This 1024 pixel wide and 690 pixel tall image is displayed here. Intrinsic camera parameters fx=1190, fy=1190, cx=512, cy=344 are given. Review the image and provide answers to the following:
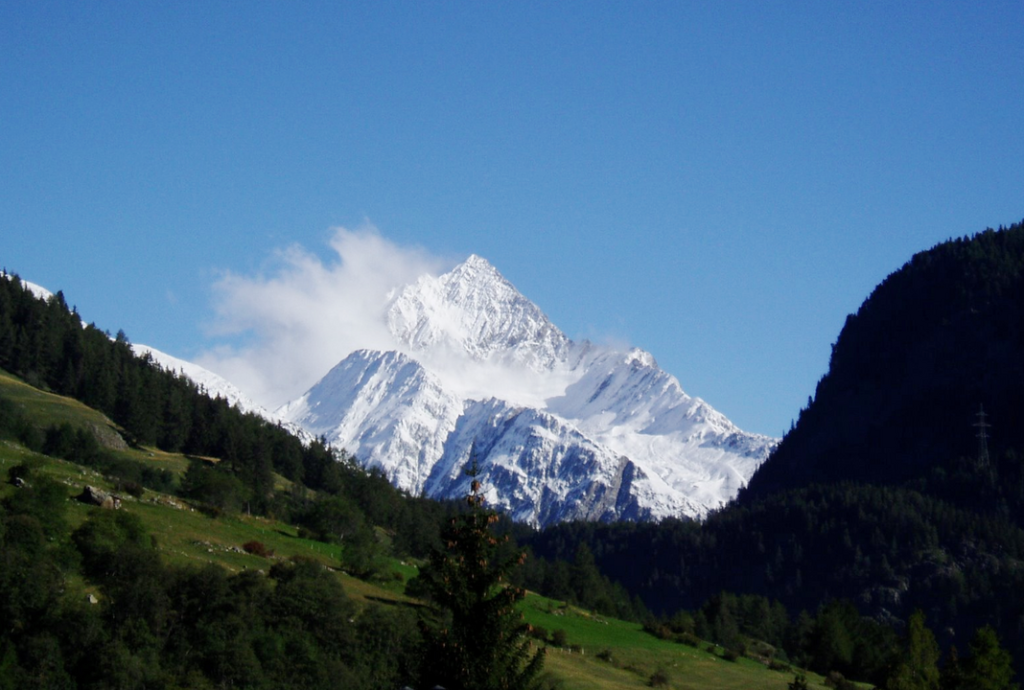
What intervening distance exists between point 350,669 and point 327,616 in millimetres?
5067

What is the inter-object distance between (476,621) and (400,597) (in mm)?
71008

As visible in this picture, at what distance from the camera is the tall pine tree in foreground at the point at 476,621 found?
37719mm

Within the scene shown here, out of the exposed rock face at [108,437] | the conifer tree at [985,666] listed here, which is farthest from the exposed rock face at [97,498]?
the conifer tree at [985,666]

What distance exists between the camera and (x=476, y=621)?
3850 centimetres

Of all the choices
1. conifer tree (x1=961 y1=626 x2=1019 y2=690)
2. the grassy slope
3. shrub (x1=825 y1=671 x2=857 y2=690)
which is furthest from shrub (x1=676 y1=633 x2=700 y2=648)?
conifer tree (x1=961 y1=626 x2=1019 y2=690)

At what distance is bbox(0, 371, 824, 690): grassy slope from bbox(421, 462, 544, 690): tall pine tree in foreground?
43349 mm

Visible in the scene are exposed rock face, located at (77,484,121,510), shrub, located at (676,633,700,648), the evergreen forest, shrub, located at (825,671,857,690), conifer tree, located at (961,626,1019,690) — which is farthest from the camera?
shrub, located at (676,633,700,648)

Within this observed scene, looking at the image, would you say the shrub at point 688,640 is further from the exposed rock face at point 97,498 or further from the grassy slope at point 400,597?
the exposed rock face at point 97,498

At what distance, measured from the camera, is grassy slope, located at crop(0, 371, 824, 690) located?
93.3 metres

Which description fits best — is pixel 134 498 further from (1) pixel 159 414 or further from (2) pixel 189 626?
(1) pixel 159 414

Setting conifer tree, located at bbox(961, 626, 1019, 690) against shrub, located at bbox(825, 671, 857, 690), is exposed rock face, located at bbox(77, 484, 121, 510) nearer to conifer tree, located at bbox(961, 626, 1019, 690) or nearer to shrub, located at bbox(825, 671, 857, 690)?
conifer tree, located at bbox(961, 626, 1019, 690)

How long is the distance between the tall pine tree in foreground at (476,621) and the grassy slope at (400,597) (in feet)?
142

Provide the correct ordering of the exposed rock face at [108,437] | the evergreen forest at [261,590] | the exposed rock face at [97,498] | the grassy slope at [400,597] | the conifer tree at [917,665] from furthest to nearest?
1. the exposed rock face at [108,437]
2. the grassy slope at [400,597]
3. the exposed rock face at [97,498]
4. the conifer tree at [917,665]
5. the evergreen forest at [261,590]

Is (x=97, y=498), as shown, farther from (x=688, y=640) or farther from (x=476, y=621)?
(x=688, y=640)
